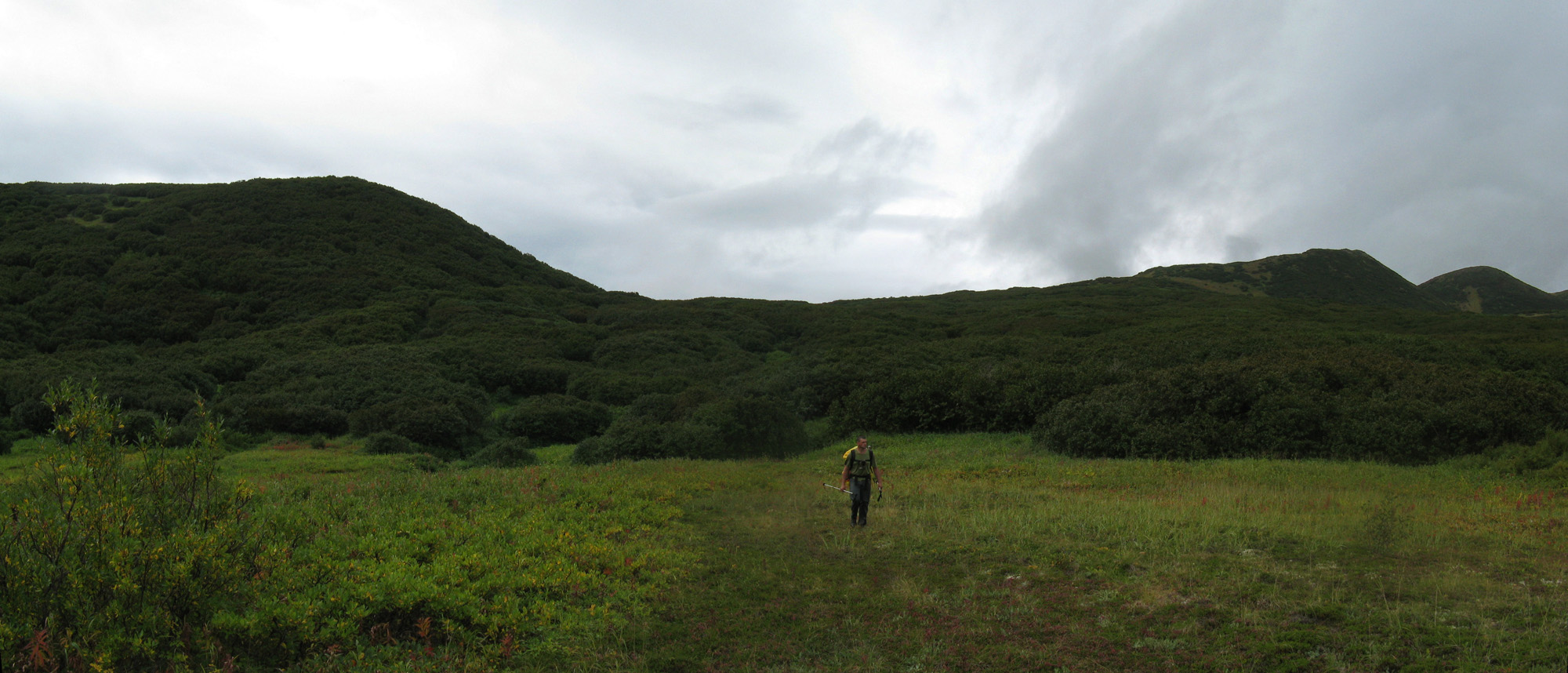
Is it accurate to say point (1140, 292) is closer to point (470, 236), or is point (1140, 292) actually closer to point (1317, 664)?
point (470, 236)

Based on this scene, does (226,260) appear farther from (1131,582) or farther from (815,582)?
(1131,582)

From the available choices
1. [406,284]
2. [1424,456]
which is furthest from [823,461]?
[406,284]

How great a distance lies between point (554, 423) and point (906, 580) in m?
22.7

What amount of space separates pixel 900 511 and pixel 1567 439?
14.7 m

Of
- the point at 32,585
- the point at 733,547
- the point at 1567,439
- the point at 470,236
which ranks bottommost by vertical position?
the point at 733,547

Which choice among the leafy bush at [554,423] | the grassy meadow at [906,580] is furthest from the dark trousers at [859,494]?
the leafy bush at [554,423]

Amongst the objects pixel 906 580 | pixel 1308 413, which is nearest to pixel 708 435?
pixel 906 580

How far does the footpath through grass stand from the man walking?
34 centimetres

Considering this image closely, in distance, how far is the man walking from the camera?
12.2 m

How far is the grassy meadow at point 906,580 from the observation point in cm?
641

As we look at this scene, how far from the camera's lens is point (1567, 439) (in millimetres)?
16312

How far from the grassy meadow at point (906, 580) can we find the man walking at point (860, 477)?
49cm

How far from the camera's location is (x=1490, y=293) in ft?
365

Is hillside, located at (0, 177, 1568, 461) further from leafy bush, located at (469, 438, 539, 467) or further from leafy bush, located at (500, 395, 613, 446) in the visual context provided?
leafy bush, located at (469, 438, 539, 467)
